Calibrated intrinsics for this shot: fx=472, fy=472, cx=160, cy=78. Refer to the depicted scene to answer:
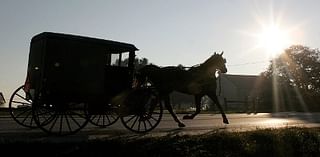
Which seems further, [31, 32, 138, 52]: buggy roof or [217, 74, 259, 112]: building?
[217, 74, 259, 112]: building

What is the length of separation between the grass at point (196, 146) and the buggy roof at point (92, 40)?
3.00 m

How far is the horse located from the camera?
13438 mm

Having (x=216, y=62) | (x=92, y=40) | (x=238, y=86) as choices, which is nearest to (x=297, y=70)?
(x=238, y=86)

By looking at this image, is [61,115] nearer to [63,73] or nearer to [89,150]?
[63,73]

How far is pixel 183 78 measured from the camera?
1400 centimetres

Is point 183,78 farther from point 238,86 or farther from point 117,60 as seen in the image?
point 238,86

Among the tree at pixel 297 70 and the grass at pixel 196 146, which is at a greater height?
the tree at pixel 297 70

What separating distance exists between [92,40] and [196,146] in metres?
4.26

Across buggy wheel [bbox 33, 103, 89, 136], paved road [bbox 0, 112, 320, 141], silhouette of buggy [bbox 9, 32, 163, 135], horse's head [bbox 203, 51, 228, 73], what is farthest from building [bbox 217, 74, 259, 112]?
buggy wheel [bbox 33, 103, 89, 136]

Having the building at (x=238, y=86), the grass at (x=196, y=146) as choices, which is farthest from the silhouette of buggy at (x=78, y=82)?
the building at (x=238, y=86)

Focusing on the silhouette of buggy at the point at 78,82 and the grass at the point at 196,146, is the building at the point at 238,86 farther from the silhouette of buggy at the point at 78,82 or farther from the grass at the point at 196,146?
the grass at the point at 196,146

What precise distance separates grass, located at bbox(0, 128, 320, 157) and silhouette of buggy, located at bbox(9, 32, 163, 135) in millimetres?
2379

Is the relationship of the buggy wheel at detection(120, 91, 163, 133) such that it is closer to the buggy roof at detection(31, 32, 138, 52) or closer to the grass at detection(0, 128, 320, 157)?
the buggy roof at detection(31, 32, 138, 52)

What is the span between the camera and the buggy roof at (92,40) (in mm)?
10977
